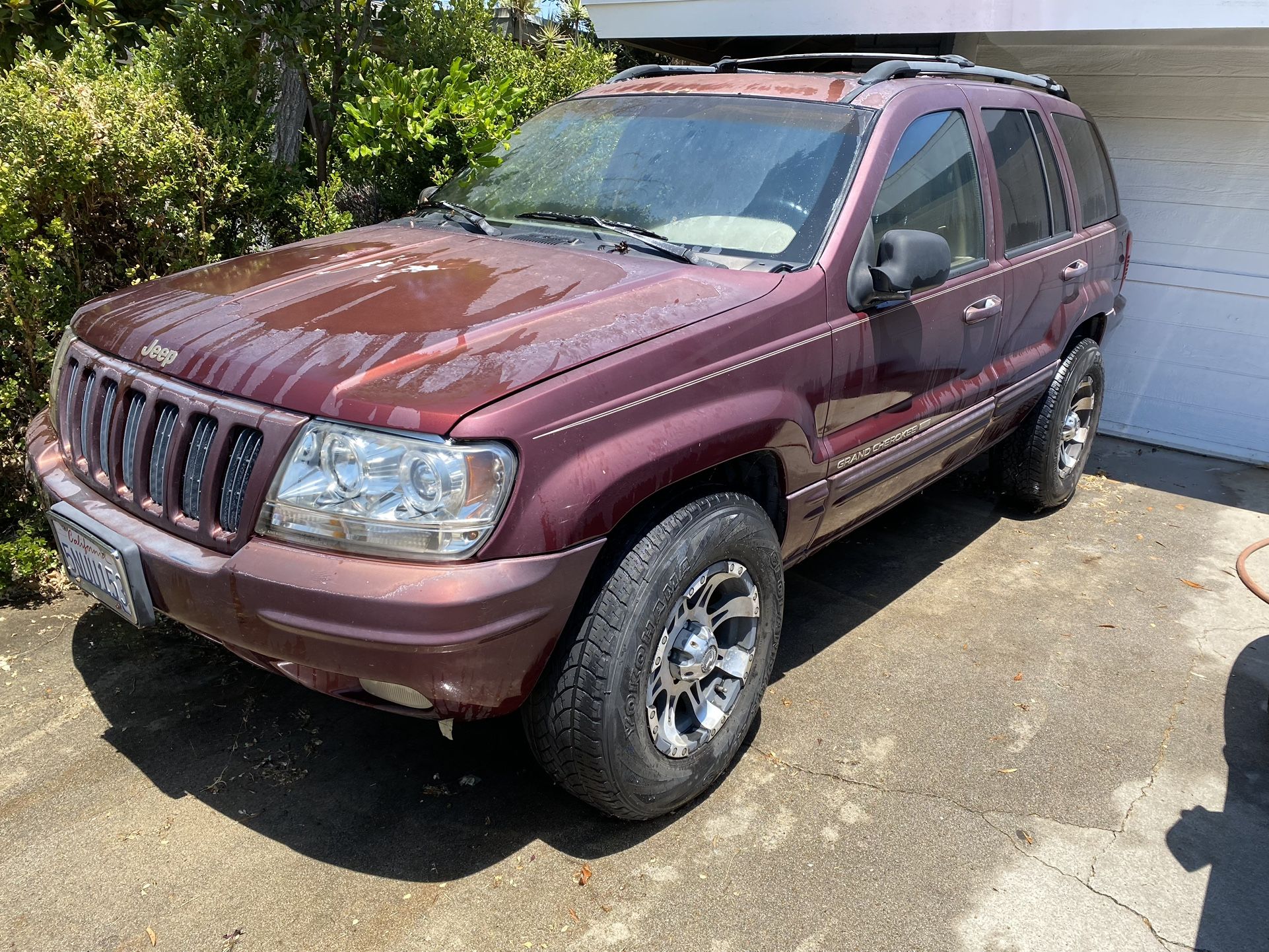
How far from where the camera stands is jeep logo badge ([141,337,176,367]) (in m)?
2.59

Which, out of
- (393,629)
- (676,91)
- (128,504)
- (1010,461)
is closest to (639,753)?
(393,629)

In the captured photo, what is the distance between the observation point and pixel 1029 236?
169 inches

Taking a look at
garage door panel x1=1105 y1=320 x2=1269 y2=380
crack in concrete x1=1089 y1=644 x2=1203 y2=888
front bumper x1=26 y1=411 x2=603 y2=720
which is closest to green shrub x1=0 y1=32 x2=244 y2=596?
front bumper x1=26 y1=411 x2=603 y2=720

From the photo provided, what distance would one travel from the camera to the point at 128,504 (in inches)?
104

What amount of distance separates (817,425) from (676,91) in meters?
1.57

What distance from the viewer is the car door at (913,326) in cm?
316

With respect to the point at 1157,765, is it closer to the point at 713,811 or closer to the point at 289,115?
the point at 713,811

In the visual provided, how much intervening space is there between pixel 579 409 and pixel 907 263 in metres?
1.31

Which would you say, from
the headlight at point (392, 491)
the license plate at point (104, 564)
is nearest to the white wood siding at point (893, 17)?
the headlight at point (392, 491)

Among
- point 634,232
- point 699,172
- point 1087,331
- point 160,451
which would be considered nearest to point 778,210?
point 699,172

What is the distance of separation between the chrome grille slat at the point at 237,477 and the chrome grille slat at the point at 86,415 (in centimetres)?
66

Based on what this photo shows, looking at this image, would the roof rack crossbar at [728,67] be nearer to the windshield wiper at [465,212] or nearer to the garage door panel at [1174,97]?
the windshield wiper at [465,212]

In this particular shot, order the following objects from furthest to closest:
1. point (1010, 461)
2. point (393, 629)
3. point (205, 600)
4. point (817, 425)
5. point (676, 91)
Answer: point (1010, 461), point (676, 91), point (817, 425), point (205, 600), point (393, 629)

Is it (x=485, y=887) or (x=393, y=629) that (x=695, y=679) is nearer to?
(x=485, y=887)
